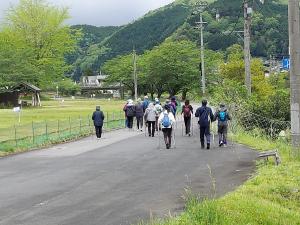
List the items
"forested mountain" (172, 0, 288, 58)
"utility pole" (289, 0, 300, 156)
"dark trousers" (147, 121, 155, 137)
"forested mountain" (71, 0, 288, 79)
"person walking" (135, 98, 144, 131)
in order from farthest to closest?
"forested mountain" (71, 0, 288, 79), "forested mountain" (172, 0, 288, 58), "person walking" (135, 98, 144, 131), "dark trousers" (147, 121, 155, 137), "utility pole" (289, 0, 300, 156)

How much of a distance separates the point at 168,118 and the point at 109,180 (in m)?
7.20

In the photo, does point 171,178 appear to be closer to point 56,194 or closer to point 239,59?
point 56,194

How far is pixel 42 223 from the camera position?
8953mm

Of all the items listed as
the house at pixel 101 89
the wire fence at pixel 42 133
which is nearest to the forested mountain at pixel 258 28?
the house at pixel 101 89

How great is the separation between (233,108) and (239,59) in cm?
3465

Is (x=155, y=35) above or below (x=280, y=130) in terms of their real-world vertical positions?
above

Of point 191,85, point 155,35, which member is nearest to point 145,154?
point 191,85

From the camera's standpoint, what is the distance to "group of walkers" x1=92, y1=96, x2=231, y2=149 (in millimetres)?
19906

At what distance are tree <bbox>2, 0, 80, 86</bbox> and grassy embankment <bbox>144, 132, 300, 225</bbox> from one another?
→ 71092 mm

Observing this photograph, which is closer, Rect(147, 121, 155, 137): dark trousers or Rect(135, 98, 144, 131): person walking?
Rect(147, 121, 155, 137): dark trousers

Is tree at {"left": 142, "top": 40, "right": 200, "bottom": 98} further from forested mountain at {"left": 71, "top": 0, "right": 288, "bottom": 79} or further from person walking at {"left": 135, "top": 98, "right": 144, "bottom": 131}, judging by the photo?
person walking at {"left": 135, "top": 98, "right": 144, "bottom": 131}

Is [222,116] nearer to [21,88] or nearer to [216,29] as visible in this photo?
[21,88]

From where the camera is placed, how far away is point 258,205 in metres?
9.36

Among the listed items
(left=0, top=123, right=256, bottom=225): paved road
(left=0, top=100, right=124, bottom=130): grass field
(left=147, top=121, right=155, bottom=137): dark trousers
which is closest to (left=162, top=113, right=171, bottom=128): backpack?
(left=0, top=123, right=256, bottom=225): paved road
